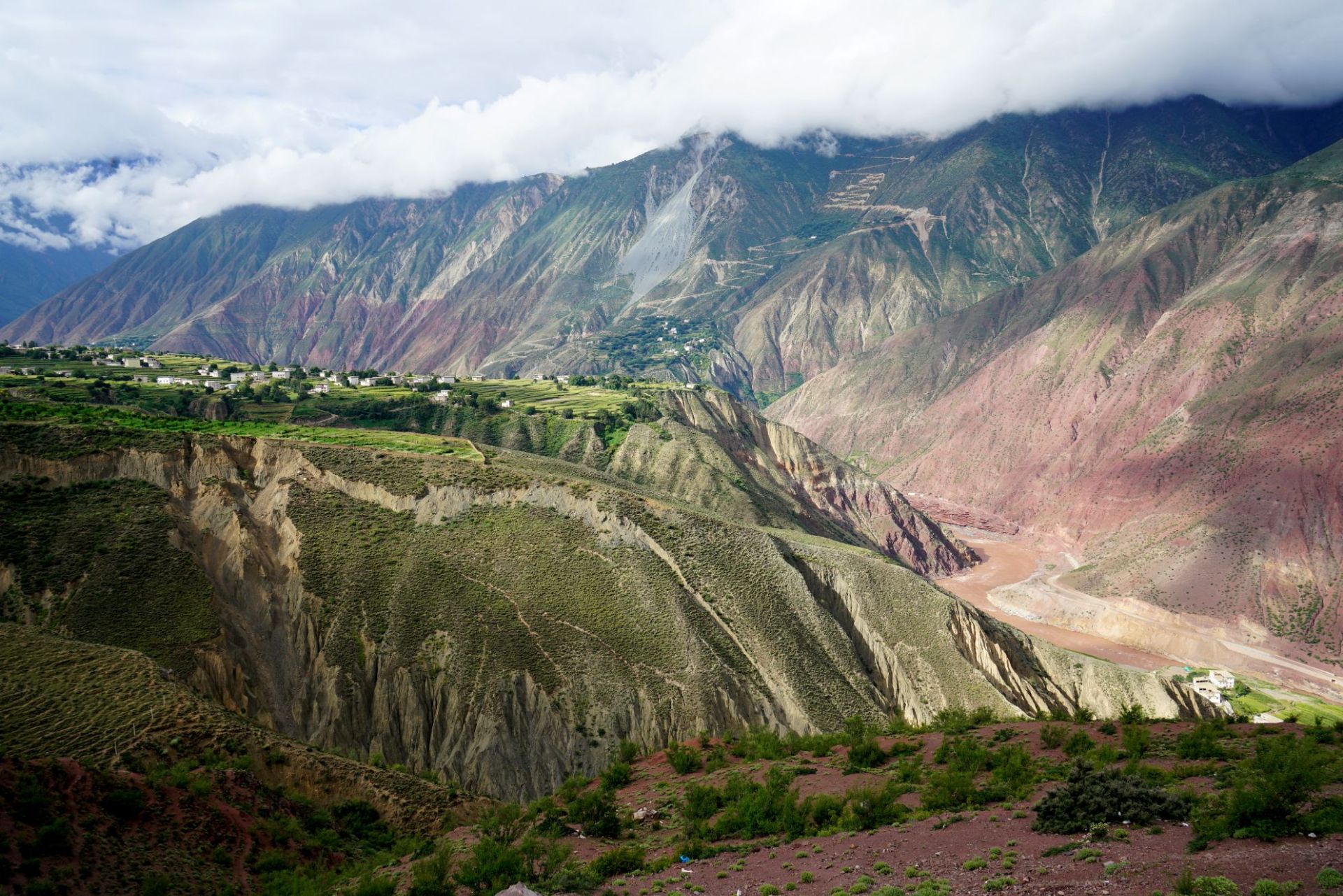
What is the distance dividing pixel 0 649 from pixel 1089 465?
579 ft

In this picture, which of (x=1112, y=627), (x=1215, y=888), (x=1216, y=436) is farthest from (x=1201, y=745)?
(x=1216, y=436)

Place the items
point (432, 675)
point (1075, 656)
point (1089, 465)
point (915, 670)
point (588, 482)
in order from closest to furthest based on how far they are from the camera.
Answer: point (432, 675)
point (915, 670)
point (588, 482)
point (1075, 656)
point (1089, 465)

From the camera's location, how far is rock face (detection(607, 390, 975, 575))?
104 m

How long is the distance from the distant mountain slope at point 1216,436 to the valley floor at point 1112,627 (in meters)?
3.23

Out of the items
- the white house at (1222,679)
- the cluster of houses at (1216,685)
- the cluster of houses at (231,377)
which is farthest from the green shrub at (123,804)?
the white house at (1222,679)

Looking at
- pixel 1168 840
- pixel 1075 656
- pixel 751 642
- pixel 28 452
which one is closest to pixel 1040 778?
pixel 1168 840

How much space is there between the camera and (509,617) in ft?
169

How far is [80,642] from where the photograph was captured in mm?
35844

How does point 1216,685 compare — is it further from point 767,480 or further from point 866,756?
point 866,756

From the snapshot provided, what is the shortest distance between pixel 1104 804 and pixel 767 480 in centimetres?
9996

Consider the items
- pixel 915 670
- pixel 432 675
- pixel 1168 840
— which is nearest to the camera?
pixel 1168 840

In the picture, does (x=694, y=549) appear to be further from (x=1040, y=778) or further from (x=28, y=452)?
(x=28, y=452)

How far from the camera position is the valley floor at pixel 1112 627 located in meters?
97.5

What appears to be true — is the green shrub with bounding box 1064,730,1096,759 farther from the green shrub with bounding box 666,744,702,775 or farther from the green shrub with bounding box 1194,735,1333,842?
the green shrub with bounding box 666,744,702,775
